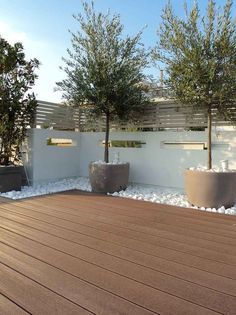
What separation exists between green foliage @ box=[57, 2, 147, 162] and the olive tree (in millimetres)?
1090

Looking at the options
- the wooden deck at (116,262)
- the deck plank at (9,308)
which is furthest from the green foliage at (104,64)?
the deck plank at (9,308)

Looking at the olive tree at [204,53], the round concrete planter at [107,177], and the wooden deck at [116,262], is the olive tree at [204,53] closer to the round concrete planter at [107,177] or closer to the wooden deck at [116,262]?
the round concrete planter at [107,177]

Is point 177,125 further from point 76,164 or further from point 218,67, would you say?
point 76,164

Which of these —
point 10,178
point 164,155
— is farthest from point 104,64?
point 10,178

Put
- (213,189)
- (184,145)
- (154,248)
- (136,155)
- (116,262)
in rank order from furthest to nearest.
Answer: (136,155) < (184,145) < (213,189) < (154,248) < (116,262)

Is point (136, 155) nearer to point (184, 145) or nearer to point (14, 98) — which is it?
point (184, 145)

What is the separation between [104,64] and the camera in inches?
223

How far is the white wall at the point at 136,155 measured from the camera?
5555 millimetres

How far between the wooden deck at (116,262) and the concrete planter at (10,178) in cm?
142

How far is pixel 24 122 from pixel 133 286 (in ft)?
15.7

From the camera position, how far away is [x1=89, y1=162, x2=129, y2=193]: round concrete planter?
5668 millimetres

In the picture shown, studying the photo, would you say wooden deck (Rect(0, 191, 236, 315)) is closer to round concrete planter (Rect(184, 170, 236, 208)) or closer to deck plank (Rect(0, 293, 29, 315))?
deck plank (Rect(0, 293, 29, 315))

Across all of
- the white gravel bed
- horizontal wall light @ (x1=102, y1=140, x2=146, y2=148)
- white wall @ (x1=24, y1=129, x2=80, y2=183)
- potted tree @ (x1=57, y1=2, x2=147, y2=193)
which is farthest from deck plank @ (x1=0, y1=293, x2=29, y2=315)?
horizontal wall light @ (x1=102, y1=140, x2=146, y2=148)

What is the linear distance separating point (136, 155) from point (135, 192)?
97cm
